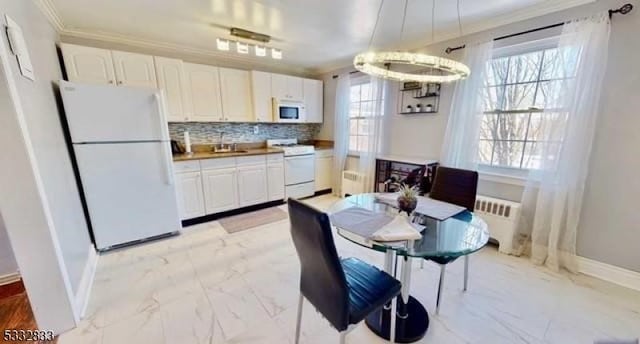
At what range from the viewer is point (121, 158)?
2.48m

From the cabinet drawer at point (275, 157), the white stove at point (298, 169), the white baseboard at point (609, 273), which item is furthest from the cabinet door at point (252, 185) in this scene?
the white baseboard at point (609, 273)

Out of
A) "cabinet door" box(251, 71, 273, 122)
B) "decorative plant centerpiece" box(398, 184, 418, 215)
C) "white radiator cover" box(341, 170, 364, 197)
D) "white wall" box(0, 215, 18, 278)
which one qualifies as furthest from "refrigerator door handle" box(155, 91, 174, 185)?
"white radiator cover" box(341, 170, 364, 197)

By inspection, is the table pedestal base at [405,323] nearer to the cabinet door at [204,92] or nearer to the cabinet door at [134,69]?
the cabinet door at [204,92]

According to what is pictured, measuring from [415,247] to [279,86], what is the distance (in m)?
3.50

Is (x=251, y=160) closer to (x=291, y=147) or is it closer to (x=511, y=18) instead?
(x=291, y=147)

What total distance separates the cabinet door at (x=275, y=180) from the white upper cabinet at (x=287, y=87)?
3.75 feet

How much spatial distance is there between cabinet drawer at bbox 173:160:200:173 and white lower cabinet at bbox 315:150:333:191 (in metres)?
1.97

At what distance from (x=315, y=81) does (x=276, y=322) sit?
3.86 metres

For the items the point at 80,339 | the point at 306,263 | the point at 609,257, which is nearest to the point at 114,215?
the point at 80,339

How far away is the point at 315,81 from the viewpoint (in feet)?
14.7

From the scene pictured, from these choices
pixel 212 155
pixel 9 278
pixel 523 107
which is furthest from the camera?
pixel 212 155

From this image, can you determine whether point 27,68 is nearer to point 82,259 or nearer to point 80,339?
point 82,259

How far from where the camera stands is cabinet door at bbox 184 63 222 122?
3311 mm

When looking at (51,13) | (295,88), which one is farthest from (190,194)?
(295,88)
